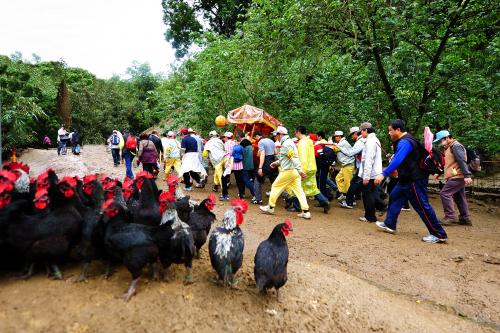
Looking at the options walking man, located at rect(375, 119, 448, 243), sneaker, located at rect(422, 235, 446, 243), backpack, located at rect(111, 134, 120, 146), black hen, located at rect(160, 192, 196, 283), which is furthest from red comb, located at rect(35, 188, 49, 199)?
backpack, located at rect(111, 134, 120, 146)

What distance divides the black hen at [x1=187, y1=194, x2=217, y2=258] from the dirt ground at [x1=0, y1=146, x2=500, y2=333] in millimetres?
255

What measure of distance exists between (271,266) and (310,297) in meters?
0.69

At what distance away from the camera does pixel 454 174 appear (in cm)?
767

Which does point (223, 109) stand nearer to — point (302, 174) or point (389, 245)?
point (302, 174)

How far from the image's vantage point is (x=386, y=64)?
10664 mm

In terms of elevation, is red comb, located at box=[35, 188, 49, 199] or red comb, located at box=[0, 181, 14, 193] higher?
red comb, located at box=[0, 181, 14, 193]

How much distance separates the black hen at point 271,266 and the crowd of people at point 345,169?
336 cm

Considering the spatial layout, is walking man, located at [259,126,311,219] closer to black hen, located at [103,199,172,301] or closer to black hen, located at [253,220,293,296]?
black hen, located at [253,220,293,296]

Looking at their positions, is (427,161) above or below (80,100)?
below

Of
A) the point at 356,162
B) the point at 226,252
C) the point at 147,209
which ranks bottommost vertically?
the point at 226,252

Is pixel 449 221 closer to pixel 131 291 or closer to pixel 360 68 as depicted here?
pixel 360 68

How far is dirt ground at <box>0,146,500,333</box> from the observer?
3053 millimetres

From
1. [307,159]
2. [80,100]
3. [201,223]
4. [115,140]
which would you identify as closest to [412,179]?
[307,159]

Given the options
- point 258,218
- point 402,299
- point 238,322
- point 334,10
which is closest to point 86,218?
point 238,322
